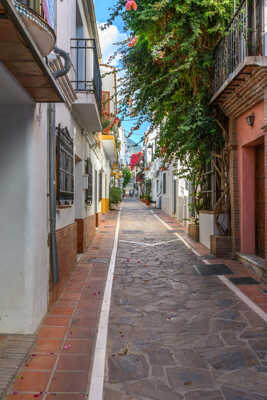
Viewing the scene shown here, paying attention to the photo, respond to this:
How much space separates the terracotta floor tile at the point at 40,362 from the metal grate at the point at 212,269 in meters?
4.16

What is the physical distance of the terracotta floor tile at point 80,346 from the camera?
3533 mm

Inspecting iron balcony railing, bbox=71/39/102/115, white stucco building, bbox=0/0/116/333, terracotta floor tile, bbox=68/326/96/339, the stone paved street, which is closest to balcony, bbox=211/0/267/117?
iron balcony railing, bbox=71/39/102/115

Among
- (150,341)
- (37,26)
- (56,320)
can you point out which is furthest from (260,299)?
(37,26)

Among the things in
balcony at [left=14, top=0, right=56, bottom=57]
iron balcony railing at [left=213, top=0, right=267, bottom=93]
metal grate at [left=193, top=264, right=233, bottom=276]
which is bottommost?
metal grate at [left=193, top=264, right=233, bottom=276]

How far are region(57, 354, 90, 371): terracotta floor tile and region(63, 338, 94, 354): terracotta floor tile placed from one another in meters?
0.10

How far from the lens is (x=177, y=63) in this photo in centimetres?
845

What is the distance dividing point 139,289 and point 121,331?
1.79 meters

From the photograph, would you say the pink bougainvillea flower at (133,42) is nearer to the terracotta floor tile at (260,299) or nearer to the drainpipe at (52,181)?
the drainpipe at (52,181)

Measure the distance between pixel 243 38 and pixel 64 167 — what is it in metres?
4.46

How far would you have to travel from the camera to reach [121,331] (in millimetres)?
4066

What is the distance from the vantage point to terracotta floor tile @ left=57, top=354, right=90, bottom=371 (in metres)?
3.18

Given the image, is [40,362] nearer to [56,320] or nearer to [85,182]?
[56,320]

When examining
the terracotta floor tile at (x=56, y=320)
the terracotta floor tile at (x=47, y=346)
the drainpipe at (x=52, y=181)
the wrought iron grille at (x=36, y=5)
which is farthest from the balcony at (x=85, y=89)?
the terracotta floor tile at (x=47, y=346)

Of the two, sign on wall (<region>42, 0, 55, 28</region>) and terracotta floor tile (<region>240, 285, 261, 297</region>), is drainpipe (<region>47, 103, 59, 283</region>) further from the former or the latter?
terracotta floor tile (<region>240, 285, 261, 297</region>)
